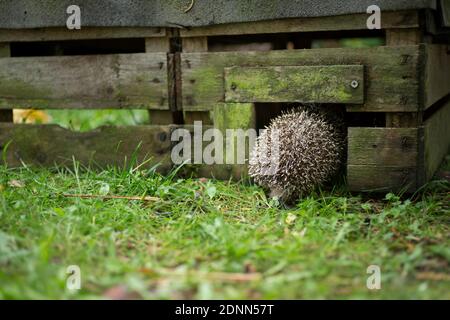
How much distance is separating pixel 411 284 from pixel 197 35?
224 centimetres

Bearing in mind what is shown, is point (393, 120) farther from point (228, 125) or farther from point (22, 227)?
point (22, 227)

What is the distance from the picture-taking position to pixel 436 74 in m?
3.73

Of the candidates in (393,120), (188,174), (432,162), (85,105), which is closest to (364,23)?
(393,120)

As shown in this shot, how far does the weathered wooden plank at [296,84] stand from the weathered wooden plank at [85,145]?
604 mm

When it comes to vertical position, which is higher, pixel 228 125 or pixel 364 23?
Result: pixel 364 23

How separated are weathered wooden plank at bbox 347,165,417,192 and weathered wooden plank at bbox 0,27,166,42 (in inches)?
62.6

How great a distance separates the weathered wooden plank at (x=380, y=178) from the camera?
133 inches

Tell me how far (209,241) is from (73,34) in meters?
2.09

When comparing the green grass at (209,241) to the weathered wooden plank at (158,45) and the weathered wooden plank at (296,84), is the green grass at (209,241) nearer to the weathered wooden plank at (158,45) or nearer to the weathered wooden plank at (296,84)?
the weathered wooden plank at (296,84)

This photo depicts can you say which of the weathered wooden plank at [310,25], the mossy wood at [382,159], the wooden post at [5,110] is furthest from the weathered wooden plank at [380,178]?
the wooden post at [5,110]

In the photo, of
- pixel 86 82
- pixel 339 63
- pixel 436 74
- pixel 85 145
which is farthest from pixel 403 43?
pixel 85 145

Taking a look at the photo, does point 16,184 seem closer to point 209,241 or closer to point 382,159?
point 209,241

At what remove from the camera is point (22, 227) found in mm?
2611

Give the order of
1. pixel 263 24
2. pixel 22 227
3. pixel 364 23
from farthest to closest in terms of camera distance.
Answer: pixel 263 24
pixel 364 23
pixel 22 227
